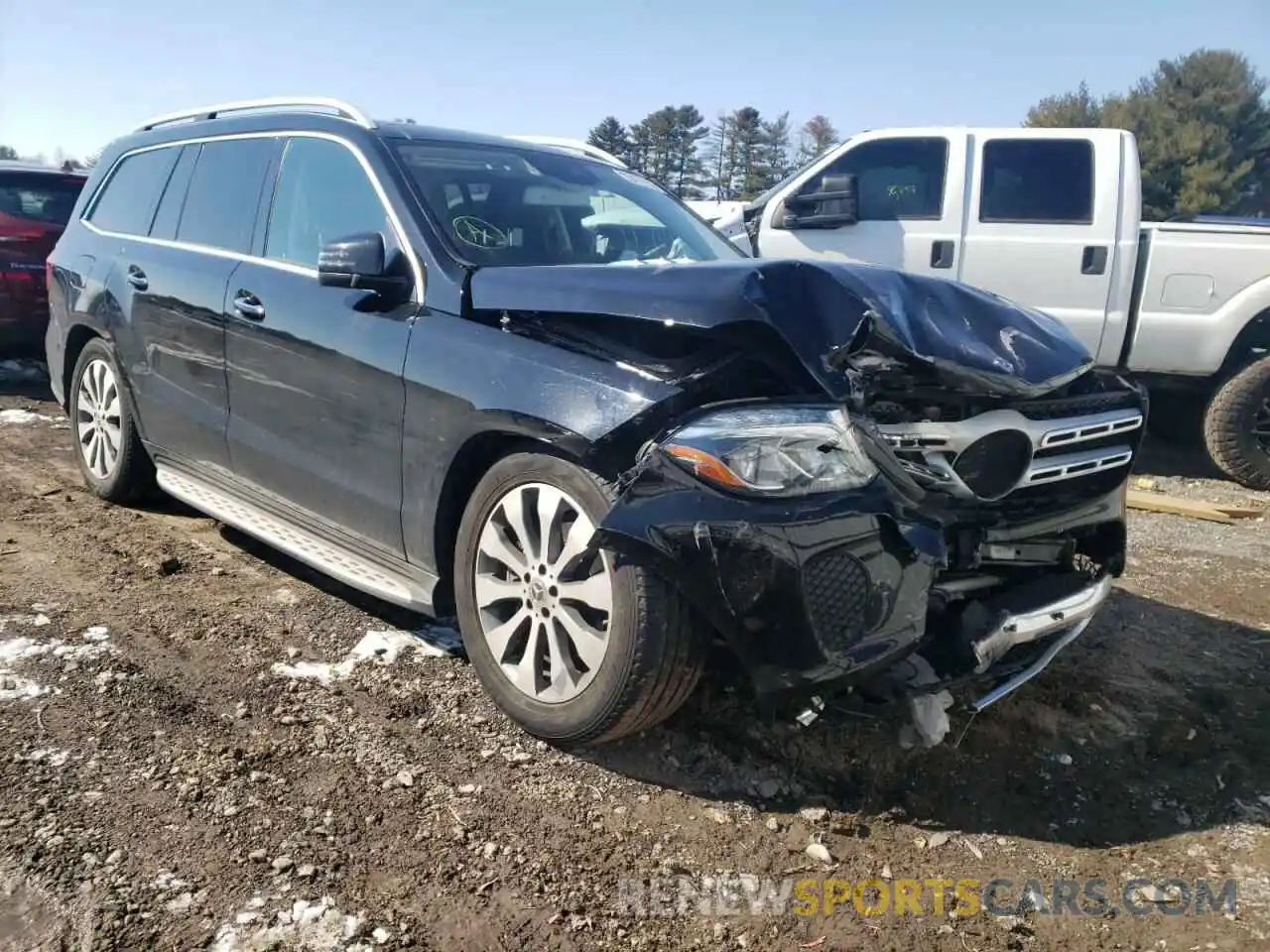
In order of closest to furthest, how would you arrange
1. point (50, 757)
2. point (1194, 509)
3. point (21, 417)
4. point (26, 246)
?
point (50, 757)
point (1194, 509)
point (21, 417)
point (26, 246)

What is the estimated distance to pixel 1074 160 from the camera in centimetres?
712

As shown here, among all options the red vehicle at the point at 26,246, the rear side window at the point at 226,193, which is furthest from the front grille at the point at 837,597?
the red vehicle at the point at 26,246

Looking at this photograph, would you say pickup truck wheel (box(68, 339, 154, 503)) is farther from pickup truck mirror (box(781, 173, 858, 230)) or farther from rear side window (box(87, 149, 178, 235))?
pickup truck mirror (box(781, 173, 858, 230))

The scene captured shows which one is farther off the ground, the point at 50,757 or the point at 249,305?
the point at 249,305

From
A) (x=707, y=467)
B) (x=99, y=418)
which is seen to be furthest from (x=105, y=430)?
(x=707, y=467)

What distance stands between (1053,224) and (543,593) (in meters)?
5.75

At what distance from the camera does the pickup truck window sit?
23.8ft

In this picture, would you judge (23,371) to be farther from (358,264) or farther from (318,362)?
(358,264)

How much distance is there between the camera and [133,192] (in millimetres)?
5055

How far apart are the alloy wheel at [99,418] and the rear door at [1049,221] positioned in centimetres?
550

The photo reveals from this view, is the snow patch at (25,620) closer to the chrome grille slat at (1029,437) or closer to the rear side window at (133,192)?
the rear side window at (133,192)

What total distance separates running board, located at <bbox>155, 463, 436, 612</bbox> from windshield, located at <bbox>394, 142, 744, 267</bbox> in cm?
107

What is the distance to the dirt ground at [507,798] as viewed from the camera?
222 centimetres

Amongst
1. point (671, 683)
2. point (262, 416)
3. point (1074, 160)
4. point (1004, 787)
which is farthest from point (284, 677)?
point (1074, 160)
